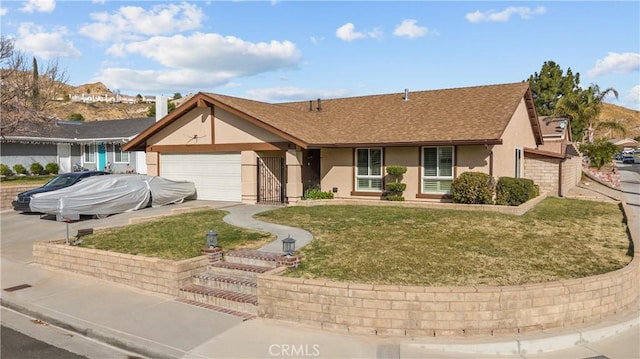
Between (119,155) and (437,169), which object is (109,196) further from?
(119,155)

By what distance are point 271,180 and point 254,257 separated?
33.1 ft

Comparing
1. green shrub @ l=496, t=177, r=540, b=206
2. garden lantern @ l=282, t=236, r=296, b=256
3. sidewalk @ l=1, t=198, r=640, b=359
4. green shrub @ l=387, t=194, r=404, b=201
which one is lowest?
sidewalk @ l=1, t=198, r=640, b=359

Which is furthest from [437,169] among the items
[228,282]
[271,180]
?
[228,282]

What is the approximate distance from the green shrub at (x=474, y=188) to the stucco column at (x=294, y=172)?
5.81 m

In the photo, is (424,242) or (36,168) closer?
(424,242)

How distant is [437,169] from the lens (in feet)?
55.4

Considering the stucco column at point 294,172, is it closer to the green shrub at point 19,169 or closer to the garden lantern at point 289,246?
the garden lantern at point 289,246

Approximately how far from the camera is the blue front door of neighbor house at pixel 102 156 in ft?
107

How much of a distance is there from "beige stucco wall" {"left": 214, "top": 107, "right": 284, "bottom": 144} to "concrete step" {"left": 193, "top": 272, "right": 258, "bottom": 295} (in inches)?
377

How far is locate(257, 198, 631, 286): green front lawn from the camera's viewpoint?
7.90 meters

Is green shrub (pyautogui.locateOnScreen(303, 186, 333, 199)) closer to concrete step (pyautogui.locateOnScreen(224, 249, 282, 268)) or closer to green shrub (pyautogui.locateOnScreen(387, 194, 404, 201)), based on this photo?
green shrub (pyautogui.locateOnScreen(387, 194, 404, 201))

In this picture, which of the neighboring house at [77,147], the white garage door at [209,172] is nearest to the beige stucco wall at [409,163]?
the white garage door at [209,172]

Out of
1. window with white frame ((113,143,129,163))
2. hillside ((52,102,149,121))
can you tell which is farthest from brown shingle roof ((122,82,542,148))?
hillside ((52,102,149,121))

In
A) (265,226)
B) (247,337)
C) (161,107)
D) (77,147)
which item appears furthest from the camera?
(77,147)
